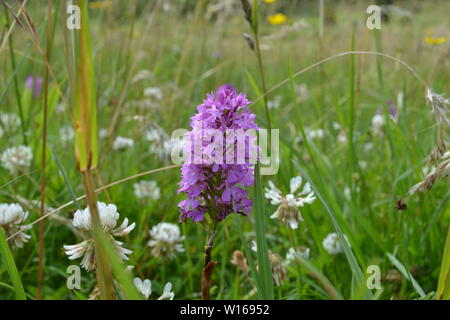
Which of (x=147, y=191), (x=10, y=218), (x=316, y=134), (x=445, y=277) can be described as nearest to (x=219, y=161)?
(x=445, y=277)

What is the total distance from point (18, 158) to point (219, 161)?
3.77 feet

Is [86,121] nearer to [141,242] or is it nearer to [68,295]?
[68,295]

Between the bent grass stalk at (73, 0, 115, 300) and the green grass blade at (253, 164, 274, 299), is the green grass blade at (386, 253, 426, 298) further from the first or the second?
the bent grass stalk at (73, 0, 115, 300)

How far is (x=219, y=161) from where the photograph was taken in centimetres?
72

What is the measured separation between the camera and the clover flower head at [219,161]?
0.72 meters

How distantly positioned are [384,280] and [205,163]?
65cm

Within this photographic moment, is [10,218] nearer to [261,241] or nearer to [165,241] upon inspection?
[165,241]

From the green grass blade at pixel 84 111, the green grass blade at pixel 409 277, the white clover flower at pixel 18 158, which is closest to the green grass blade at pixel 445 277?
the green grass blade at pixel 409 277

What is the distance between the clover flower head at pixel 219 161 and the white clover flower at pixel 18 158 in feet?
3.43

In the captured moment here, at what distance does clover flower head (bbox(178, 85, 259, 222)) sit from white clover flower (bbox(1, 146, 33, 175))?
1045 mm

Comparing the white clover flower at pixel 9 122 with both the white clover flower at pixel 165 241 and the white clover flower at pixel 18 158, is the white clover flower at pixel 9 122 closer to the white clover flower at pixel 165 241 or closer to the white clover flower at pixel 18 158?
the white clover flower at pixel 18 158

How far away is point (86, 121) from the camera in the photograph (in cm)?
52

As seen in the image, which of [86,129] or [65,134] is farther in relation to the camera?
[65,134]
